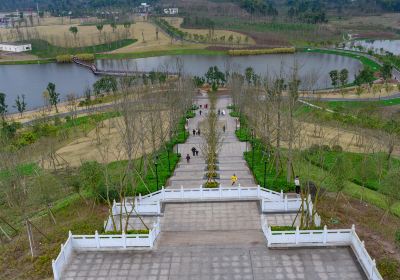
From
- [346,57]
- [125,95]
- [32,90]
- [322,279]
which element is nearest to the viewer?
[322,279]

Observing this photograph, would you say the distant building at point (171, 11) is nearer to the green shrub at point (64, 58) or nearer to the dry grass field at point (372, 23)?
the dry grass field at point (372, 23)

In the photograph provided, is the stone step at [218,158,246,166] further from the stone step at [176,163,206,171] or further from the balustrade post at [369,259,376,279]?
the balustrade post at [369,259,376,279]

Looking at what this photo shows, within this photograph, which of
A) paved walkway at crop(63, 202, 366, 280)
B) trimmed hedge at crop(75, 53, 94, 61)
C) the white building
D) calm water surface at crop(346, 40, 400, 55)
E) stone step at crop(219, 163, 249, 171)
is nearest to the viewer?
paved walkway at crop(63, 202, 366, 280)

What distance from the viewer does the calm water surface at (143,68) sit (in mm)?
81688

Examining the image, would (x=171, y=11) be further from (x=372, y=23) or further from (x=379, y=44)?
(x=379, y=44)

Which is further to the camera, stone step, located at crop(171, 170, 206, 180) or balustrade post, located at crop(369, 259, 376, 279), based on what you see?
stone step, located at crop(171, 170, 206, 180)

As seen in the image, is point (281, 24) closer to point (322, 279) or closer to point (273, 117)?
point (273, 117)

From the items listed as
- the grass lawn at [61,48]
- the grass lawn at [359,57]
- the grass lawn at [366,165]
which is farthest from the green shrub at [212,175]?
the grass lawn at [61,48]

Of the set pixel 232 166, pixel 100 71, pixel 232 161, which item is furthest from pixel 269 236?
pixel 100 71

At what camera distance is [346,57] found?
104 metres

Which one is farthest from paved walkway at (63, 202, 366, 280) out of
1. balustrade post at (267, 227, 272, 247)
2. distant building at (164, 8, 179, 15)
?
distant building at (164, 8, 179, 15)

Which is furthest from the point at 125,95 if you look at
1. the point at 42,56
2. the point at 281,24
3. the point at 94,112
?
the point at 281,24

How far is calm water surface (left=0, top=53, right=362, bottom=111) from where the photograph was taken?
268 feet

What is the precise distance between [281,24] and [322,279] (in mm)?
127510
